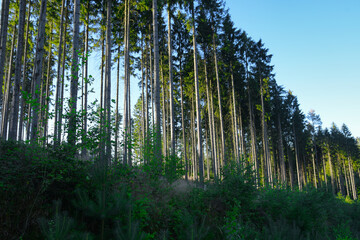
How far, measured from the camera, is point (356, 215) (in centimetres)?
1555

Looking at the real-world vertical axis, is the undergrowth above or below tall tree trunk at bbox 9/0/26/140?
below

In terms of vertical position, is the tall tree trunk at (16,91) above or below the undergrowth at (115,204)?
A: above

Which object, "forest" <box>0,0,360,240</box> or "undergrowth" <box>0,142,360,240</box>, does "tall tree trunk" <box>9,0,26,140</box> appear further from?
"undergrowth" <box>0,142,360,240</box>

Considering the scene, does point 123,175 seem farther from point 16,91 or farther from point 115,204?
point 16,91

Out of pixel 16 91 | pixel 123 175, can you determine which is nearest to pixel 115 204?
pixel 123 175

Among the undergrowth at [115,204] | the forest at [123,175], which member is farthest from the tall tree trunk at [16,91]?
the undergrowth at [115,204]

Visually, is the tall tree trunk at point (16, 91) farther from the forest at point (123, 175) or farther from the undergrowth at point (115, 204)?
the undergrowth at point (115, 204)

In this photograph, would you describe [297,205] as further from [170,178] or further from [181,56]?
[181,56]

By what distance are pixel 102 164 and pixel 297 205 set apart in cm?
772

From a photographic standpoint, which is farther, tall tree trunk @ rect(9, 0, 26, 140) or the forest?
tall tree trunk @ rect(9, 0, 26, 140)

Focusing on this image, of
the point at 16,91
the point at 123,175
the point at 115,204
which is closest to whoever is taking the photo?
the point at 115,204

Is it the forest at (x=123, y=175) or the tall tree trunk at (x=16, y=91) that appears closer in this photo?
the forest at (x=123, y=175)

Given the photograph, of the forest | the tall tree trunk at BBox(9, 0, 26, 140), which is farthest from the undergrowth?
the tall tree trunk at BBox(9, 0, 26, 140)

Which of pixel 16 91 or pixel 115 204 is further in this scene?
Answer: pixel 16 91
